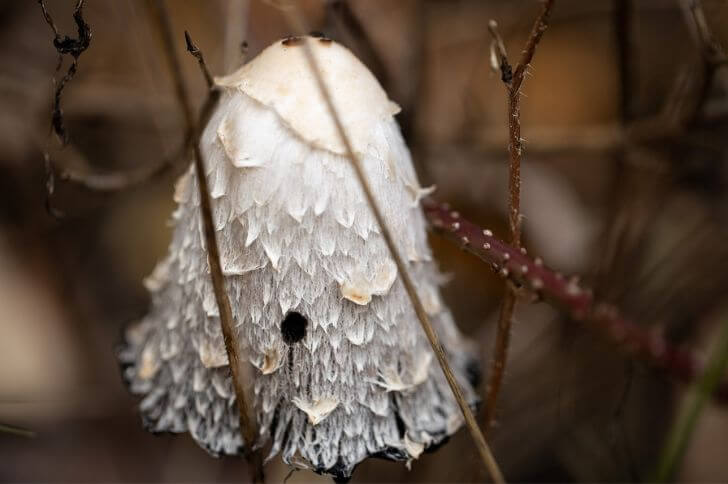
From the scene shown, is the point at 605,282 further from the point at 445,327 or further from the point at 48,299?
the point at 48,299

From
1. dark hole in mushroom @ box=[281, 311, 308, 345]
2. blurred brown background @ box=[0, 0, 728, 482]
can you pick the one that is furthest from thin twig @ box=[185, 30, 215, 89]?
blurred brown background @ box=[0, 0, 728, 482]

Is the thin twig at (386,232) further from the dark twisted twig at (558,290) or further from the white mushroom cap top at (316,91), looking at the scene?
the dark twisted twig at (558,290)

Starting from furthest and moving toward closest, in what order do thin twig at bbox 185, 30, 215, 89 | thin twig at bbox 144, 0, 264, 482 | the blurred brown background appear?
the blurred brown background → thin twig at bbox 185, 30, 215, 89 → thin twig at bbox 144, 0, 264, 482

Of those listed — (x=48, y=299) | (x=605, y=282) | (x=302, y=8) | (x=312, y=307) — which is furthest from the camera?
(x=48, y=299)

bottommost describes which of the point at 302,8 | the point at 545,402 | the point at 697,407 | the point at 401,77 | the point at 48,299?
the point at 545,402

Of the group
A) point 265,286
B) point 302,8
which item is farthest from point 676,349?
point 302,8

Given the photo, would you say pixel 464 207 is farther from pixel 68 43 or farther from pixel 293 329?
pixel 68 43

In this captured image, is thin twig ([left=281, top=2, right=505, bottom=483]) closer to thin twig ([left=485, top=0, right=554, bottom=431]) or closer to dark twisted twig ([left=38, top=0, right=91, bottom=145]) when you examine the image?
thin twig ([left=485, top=0, right=554, bottom=431])
